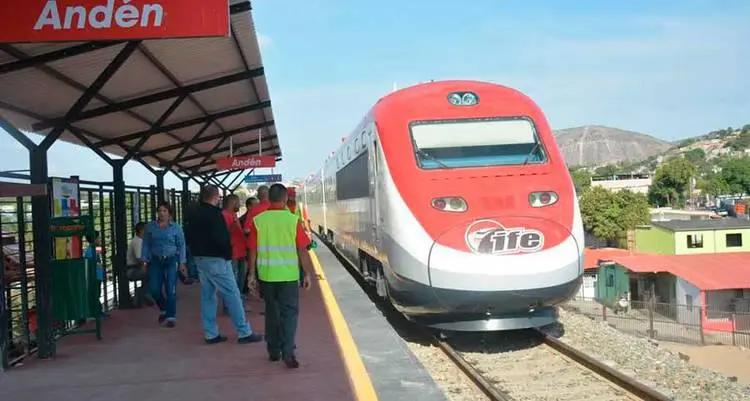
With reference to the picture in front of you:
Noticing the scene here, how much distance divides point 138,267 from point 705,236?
41.5 metres

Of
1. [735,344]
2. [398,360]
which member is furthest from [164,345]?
[735,344]

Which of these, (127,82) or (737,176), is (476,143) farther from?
(737,176)

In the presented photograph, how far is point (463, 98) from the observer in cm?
941

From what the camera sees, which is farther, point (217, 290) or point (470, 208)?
point (470, 208)

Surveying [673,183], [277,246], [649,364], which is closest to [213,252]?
[277,246]

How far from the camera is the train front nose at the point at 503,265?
25.1ft

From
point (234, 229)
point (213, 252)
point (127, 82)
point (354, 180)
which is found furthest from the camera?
point (354, 180)

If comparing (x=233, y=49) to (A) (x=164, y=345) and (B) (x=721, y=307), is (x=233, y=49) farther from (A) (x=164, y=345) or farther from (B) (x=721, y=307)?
(B) (x=721, y=307)

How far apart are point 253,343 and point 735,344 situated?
20433 mm

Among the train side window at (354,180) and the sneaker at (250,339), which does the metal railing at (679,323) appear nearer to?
the train side window at (354,180)

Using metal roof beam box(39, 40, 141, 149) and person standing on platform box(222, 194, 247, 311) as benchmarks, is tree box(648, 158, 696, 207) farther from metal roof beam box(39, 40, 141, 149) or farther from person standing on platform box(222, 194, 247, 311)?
metal roof beam box(39, 40, 141, 149)

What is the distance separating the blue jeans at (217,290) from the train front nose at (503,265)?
2081 millimetres

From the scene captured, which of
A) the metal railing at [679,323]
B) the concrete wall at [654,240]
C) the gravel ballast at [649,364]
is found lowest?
the metal railing at [679,323]

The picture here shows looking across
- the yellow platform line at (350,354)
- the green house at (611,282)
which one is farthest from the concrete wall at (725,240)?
the yellow platform line at (350,354)
